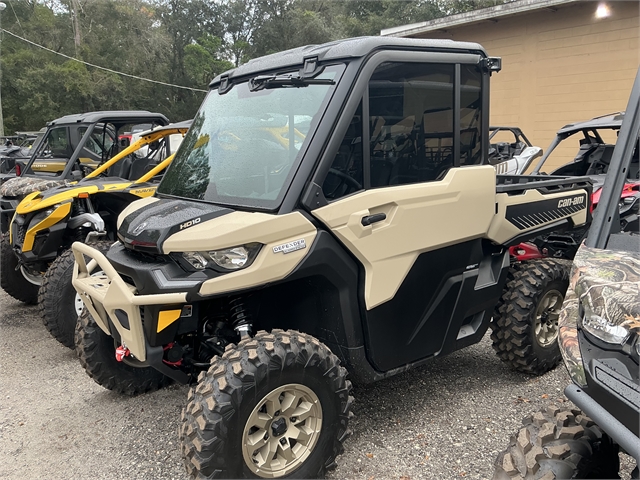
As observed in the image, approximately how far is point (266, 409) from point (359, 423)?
1110 mm

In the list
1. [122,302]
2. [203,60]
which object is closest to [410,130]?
[122,302]

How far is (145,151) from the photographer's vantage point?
7188 mm

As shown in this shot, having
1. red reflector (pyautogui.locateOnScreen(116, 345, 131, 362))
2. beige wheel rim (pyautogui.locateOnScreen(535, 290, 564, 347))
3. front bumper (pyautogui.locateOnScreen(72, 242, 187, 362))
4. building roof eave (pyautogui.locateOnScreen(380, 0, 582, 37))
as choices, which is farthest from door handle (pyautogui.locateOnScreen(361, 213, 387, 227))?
building roof eave (pyautogui.locateOnScreen(380, 0, 582, 37))

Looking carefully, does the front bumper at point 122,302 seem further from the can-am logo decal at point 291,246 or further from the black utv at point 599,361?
the black utv at point 599,361

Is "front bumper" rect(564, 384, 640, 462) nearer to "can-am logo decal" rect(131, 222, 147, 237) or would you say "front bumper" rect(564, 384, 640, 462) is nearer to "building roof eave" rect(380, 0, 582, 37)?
"can-am logo decal" rect(131, 222, 147, 237)

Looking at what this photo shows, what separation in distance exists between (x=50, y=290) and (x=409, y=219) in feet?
11.8

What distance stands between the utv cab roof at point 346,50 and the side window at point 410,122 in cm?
12

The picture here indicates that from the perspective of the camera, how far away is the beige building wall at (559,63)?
11.4 meters

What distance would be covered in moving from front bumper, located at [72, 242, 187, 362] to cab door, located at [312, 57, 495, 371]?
3.10ft

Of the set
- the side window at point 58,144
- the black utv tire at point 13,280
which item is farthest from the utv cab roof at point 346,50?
the side window at point 58,144

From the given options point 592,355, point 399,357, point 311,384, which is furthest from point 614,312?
point 399,357

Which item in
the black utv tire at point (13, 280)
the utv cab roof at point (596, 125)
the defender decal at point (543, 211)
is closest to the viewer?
the defender decal at point (543, 211)

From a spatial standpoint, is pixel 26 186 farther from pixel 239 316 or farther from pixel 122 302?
pixel 239 316

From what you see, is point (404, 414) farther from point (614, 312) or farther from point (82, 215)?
point (82, 215)
